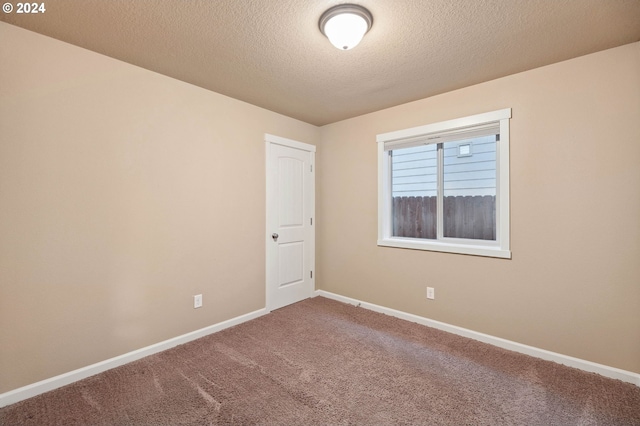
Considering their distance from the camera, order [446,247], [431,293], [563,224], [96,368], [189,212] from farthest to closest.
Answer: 1. [431,293]
2. [446,247]
3. [189,212]
4. [563,224]
5. [96,368]

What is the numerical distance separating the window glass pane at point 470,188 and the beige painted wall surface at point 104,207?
237 cm

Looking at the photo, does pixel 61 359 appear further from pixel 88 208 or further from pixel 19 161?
pixel 19 161

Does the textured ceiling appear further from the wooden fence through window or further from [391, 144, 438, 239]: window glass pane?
the wooden fence through window

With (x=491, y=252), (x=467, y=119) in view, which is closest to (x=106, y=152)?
(x=467, y=119)

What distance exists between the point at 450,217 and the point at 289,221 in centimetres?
197

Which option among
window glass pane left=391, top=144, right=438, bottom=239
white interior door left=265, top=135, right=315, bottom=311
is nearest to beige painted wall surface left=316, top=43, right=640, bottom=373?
window glass pane left=391, top=144, right=438, bottom=239

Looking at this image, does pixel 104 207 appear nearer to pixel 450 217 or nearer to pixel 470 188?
pixel 450 217

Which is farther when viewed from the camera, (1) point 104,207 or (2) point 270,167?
(2) point 270,167

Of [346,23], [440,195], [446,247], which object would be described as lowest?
[446,247]

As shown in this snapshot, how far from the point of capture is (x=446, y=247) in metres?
2.92

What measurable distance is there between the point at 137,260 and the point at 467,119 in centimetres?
332

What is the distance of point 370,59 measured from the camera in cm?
223

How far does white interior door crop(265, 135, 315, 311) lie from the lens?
346 cm

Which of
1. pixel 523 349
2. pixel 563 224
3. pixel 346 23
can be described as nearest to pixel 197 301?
pixel 346 23
